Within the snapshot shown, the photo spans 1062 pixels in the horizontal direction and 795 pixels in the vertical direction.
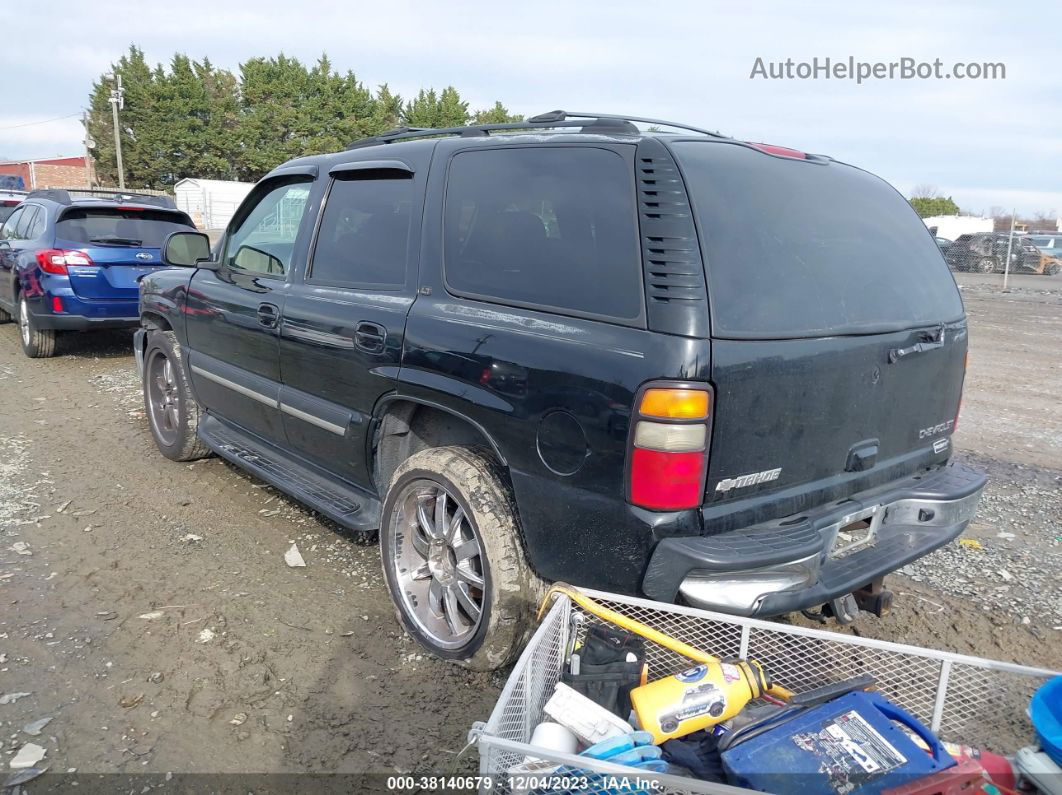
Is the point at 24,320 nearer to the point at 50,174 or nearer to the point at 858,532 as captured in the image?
the point at 858,532

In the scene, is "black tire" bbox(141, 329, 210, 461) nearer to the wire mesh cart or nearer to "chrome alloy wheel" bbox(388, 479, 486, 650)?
"chrome alloy wheel" bbox(388, 479, 486, 650)

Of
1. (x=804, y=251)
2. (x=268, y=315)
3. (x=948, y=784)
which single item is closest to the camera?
(x=948, y=784)

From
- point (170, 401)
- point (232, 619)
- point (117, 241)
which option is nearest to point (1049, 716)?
point (232, 619)

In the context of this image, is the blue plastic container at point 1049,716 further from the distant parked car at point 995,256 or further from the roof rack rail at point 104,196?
the distant parked car at point 995,256

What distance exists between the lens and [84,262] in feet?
26.7

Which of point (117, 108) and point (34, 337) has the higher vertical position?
point (117, 108)

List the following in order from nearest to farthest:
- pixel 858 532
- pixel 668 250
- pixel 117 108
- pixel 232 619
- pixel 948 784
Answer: pixel 948 784
pixel 668 250
pixel 858 532
pixel 232 619
pixel 117 108

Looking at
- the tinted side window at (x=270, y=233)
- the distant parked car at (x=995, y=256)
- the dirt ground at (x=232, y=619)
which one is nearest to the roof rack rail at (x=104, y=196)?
the dirt ground at (x=232, y=619)

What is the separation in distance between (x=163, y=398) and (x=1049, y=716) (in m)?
5.38

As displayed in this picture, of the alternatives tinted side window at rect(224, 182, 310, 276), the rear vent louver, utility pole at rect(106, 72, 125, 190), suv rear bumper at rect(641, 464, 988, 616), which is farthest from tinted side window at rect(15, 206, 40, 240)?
utility pole at rect(106, 72, 125, 190)

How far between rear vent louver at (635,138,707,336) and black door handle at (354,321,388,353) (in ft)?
4.05

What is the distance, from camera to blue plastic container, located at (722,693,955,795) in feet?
5.93

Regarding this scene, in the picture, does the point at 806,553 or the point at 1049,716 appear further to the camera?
the point at 806,553

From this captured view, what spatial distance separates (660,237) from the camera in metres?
2.35
